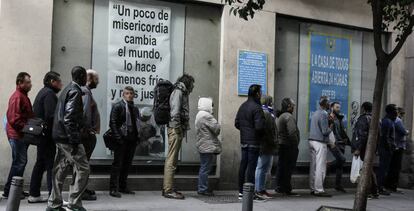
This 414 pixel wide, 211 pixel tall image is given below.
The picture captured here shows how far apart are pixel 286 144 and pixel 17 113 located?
4.91m

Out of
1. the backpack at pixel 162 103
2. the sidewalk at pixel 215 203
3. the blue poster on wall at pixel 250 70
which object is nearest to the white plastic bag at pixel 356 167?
the sidewalk at pixel 215 203

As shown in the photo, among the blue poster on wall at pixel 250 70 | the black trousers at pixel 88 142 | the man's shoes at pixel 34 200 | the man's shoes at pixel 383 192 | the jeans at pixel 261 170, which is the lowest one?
the man's shoes at pixel 383 192

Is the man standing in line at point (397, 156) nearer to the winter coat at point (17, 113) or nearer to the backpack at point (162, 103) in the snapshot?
the backpack at point (162, 103)

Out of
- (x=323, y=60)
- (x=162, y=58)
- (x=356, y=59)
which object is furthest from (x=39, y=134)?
(x=356, y=59)

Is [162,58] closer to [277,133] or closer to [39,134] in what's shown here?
[277,133]

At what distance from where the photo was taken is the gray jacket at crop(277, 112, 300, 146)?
990 centimetres

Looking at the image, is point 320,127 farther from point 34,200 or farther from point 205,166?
point 34,200

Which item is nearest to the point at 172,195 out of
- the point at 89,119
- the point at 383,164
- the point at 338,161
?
the point at 89,119

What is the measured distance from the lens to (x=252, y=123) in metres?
8.94

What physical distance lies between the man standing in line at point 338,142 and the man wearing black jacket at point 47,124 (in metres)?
5.75

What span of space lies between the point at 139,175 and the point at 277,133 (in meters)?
2.67

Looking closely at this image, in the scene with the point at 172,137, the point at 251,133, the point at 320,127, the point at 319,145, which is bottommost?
the point at 319,145

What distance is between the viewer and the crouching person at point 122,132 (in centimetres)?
852

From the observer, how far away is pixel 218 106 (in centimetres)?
Answer: 1046
